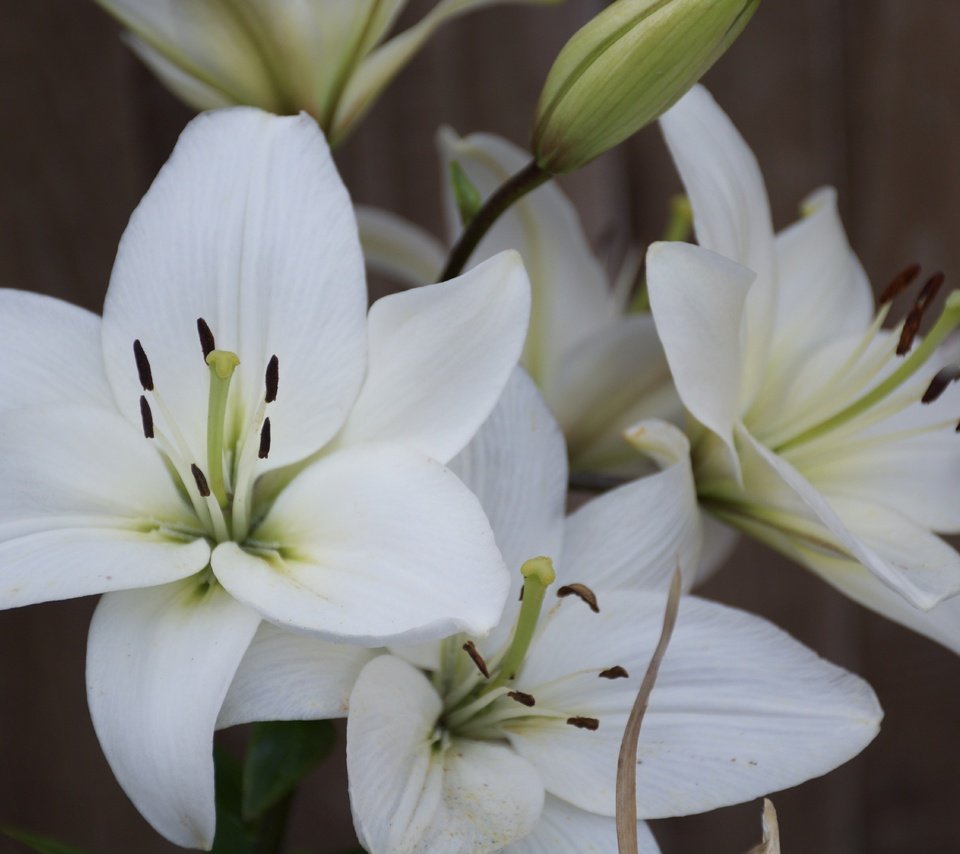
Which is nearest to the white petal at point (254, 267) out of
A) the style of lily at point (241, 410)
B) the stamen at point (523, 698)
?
the style of lily at point (241, 410)

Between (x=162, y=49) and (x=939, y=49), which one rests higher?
(x=162, y=49)

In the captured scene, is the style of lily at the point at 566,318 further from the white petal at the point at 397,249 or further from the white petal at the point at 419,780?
the white petal at the point at 419,780

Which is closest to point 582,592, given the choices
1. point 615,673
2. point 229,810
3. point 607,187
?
point 615,673

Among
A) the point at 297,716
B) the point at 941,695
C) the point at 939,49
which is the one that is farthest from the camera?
the point at 941,695

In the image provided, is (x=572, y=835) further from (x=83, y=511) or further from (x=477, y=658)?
(x=83, y=511)

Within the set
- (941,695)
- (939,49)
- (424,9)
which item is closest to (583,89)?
(424,9)

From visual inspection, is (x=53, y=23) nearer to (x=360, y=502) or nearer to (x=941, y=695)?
(x=360, y=502)

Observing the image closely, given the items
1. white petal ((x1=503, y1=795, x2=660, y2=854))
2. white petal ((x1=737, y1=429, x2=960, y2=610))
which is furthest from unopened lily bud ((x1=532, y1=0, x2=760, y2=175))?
white petal ((x1=503, y1=795, x2=660, y2=854))
